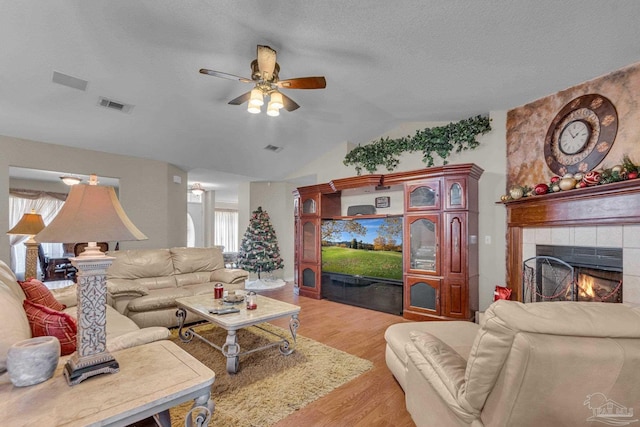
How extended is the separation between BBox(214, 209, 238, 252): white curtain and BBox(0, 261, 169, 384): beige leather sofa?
8564mm

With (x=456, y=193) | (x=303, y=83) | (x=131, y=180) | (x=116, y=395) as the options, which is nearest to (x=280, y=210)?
(x=131, y=180)

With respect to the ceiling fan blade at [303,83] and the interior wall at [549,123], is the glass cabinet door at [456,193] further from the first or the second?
the ceiling fan blade at [303,83]

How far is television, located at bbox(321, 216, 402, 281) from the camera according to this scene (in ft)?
14.9

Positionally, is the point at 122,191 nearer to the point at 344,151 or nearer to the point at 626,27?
the point at 344,151

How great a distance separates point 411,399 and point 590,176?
2559 millimetres

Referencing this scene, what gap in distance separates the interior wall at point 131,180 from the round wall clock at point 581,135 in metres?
5.93

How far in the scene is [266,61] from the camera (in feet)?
8.68

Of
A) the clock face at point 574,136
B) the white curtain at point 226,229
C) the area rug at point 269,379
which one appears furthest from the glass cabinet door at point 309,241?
the white curtain at point 226,229

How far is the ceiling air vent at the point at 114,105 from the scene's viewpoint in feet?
11.9

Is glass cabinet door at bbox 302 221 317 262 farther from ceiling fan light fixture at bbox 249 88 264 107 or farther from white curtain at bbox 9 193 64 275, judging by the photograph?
white curtain at bbox 9 193 64 275

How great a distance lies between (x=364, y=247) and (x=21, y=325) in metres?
4.10

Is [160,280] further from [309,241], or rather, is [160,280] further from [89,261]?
[89,261]

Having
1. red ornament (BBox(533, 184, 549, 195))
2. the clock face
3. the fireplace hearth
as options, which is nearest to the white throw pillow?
red ornament (BBox(533, 184, 549, 195))

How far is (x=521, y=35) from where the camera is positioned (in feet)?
8.04
